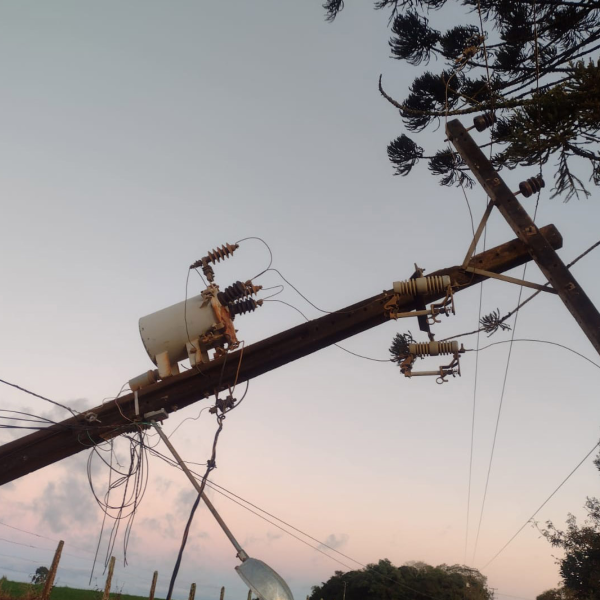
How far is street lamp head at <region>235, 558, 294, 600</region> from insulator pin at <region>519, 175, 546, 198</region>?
378cm

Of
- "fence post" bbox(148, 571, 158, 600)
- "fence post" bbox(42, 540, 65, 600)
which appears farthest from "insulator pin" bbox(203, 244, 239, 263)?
"fence post" bbox(148, 571, 158, 600)

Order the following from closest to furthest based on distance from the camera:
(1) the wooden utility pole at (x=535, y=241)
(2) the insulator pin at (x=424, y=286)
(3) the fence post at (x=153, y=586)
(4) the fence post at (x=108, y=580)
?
(1) the wooden utility pole at (x=535, y=241)
(2) the insulator pin at (x=424, y=286)
(4) the fence post at (x=108, y=580)
(3) the fence post at (x=153, y=586)

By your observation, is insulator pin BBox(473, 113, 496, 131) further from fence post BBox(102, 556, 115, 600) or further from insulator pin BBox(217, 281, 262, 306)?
fence post BBox(102, 556, 115, 600)

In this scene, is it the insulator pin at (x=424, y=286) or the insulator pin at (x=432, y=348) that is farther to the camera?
the insulator pin at (x=432, y=348)

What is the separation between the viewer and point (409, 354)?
4930 millimetres

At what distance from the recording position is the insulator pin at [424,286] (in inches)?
183

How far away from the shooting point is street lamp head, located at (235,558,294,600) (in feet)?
12.3

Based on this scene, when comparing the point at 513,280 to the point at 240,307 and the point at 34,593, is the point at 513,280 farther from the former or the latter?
the point at 34,593

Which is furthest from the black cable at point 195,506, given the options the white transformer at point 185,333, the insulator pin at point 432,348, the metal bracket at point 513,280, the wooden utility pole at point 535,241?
the wooden utility pole at point 535,241

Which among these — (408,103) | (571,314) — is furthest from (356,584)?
(571,314)

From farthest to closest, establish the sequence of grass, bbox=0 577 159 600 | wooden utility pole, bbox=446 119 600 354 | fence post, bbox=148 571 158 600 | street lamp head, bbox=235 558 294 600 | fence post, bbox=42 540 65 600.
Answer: fence post, bbox=148 571 158 600
grass, bbox=0 577 159 600
fence post, bbox=42 540 65 600
wooden utility pole, bbox=446 119 600 354
street lamp head, bbox=235 558 294 600

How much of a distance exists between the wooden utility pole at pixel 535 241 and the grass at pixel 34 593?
1370cm

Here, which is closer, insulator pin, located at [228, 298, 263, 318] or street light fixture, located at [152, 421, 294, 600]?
street light fixture, located at [152, 421, 294, 600]

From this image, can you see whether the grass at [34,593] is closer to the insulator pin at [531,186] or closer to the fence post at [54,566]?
the fence post at [54,566]
